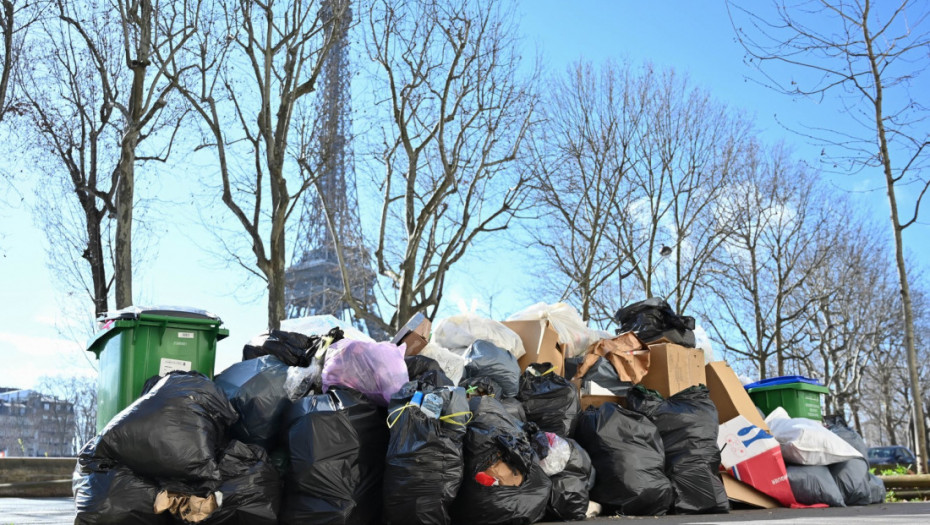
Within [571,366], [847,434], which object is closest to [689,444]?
[571,366]

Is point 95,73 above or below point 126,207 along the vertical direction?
above

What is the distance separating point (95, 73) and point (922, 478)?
13.6 metres

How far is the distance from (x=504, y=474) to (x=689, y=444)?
1.84 m

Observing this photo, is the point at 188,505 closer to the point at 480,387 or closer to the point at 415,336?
the point at 480,387

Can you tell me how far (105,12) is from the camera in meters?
11.2

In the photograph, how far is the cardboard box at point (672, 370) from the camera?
6383mm

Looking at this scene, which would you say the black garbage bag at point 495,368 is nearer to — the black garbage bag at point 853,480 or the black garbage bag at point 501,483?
the black garbage bag at point 501,483

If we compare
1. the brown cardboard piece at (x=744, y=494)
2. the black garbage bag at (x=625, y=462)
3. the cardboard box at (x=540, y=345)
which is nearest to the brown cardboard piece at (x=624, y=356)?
the cardboard box at (x=540, y=345)

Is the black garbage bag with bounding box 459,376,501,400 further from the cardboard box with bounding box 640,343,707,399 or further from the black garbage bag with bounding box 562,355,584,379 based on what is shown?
the cardboard box with bounding box 640,343,707,399

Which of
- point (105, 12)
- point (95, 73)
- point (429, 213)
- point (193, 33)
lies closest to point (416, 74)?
point (429, 213)

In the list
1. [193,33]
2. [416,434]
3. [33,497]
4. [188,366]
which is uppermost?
[193,33]

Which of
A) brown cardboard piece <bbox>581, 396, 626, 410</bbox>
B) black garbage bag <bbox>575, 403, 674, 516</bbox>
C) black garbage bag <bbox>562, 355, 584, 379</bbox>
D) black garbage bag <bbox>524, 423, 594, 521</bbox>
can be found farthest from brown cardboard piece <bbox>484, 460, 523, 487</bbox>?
black garbage bag <bbox>562, 355, 584, 379</bbox>

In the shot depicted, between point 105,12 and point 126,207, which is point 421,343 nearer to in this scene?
point 126,207

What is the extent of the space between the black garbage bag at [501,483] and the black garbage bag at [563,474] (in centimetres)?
22
